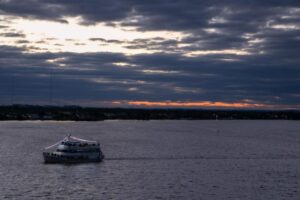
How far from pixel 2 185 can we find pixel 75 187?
941cm

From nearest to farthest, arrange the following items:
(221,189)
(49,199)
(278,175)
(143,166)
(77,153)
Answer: (49,199), (221,189), (278,175), (143,166), (77,153)

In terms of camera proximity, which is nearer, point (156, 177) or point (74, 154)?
point (156, 177)

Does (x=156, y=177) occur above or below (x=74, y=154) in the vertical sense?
below

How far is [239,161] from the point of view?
103750 millimetres

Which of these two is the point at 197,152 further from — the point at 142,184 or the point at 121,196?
the point at 121,196

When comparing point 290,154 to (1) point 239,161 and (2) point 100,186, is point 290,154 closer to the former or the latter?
(1) point 239,161

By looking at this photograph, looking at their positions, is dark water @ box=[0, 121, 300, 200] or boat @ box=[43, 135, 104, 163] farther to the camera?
boat @ box=[43, 135, 104, 163]

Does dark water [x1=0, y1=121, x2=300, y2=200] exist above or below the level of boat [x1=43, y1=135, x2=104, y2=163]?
below

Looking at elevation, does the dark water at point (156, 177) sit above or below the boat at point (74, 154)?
below

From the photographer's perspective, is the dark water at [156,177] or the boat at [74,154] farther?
the boat at [74,154]

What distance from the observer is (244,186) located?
71.9 metres

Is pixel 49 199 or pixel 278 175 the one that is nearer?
pixel 49 199

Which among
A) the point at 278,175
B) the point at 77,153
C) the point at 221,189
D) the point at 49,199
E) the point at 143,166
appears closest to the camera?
the point at 49,199

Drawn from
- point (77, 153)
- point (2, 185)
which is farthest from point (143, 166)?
point (2, 185)
